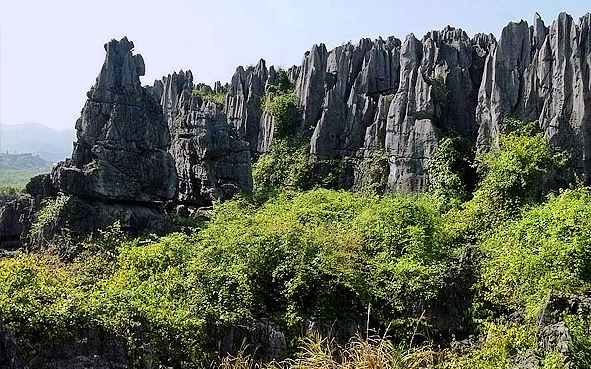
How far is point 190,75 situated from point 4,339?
107 ft

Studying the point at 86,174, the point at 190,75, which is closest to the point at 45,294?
the point at 86,174

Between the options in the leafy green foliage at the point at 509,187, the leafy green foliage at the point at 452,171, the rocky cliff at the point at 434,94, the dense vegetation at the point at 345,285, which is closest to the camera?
the dense vegetation at the point at 345,285

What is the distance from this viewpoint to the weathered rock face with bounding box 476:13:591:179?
21.3 metres

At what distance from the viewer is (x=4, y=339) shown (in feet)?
22.1

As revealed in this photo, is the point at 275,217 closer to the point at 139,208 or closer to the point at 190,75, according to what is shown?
the point at 139,208

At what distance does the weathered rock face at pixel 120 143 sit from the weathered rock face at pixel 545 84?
39.1 feet

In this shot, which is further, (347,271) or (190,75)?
(190,75)

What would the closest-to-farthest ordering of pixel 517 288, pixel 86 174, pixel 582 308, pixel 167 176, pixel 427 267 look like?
pixel 582 308
pixel 517 288
pixel 427 267
pixel 86 174
pixel 167 176

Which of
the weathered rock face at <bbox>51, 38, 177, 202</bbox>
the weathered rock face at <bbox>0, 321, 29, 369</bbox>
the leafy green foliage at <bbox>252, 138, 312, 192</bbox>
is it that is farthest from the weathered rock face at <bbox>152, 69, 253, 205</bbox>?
the weathered rock face at <bbox>0, 321, 29, 369</bbox>

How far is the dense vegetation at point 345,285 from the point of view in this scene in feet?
30.2

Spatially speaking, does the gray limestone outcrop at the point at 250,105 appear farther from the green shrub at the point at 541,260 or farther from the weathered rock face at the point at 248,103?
the green shrub at the point at 541,260

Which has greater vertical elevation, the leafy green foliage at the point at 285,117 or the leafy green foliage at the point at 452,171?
the leafy green foliage at the point at 285,117

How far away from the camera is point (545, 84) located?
22375 millimetres

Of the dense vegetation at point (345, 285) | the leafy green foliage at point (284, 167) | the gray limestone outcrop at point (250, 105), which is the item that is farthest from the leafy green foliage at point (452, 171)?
the gray limestone outcrop at point (250, 105)
